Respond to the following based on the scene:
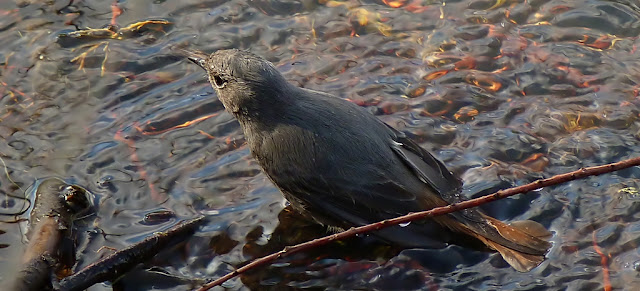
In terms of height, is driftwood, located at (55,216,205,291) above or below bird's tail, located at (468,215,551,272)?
above

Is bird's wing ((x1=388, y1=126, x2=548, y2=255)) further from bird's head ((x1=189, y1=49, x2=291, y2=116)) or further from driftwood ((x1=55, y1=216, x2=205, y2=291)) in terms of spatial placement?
driftwood ((x1=55, y1=216, x2=205, y2=291))

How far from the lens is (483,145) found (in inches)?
239

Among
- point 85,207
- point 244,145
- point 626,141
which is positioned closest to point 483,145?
point 626,141

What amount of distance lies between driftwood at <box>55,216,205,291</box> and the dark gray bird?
75 centimetres

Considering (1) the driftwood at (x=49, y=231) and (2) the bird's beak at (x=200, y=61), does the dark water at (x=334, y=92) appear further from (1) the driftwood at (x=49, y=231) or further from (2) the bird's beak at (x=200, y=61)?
(2) the bird's beak at (x=200, y=61)

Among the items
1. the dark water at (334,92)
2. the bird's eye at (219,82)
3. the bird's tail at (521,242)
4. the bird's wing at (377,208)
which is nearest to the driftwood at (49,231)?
the dark water at (334,92)

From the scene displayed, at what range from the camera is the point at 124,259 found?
197 inches

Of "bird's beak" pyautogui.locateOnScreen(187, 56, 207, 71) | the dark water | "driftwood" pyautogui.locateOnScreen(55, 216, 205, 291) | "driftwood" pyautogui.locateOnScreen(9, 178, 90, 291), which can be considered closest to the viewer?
"driftwood" pyautogui.locateOnScreen(9, 178, 90, 291)

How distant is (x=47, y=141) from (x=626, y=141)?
173 inches

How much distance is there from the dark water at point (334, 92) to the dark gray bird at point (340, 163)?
22 centimetres

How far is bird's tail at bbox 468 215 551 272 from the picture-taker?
16.7 feet

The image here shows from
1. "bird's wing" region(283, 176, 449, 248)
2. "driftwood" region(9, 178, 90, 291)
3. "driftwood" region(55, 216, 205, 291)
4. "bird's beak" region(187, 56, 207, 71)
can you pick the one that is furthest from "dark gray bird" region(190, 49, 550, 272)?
"driftwood" region(9, 178, 90, 291)

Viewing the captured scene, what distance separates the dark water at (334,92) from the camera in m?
5.30

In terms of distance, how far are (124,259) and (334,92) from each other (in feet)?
8.03
